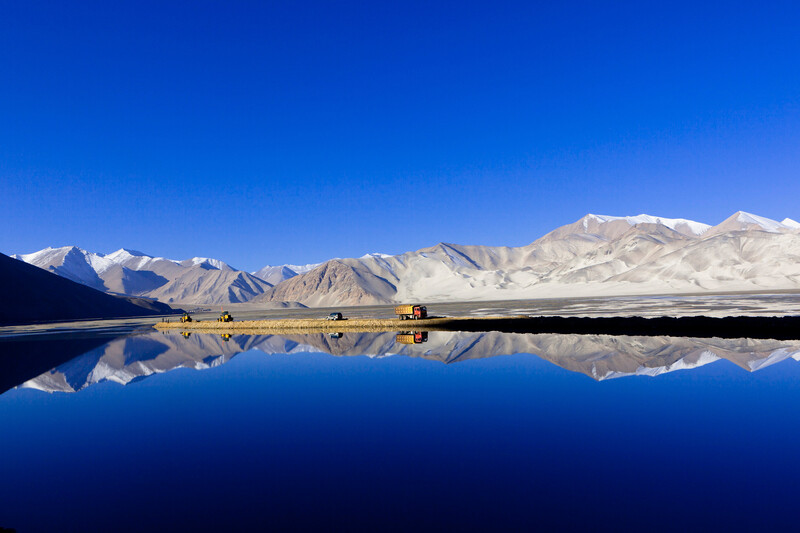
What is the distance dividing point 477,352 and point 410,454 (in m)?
17.4

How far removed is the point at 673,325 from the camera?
33688 millimetres

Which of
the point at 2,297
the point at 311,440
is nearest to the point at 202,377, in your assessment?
the point at 311,440

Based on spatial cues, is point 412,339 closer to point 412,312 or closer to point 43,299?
point 412,312

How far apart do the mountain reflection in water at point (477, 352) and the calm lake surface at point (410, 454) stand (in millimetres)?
467

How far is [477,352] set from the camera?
88.6ft

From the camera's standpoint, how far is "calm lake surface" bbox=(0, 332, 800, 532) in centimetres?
752

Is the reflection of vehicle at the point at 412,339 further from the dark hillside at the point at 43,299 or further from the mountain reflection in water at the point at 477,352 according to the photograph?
the dark hillside at the point at 43,299

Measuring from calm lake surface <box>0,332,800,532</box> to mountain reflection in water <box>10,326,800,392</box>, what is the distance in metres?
0.47

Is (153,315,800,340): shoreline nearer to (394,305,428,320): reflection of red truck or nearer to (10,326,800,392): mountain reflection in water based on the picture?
(394,305,428,320): reflection of red truck

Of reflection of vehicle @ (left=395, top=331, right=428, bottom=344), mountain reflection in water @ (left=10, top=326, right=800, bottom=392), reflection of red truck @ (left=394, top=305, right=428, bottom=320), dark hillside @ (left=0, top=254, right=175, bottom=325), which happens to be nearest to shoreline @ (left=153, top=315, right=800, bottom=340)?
reflection of red truck @ (left=394, top=305, right=428, bottom=320)

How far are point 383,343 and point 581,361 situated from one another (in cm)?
1628

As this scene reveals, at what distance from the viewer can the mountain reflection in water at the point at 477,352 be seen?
21.0 meters

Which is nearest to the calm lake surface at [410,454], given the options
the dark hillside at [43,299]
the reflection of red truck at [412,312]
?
the reflection of red truck at [412,312]

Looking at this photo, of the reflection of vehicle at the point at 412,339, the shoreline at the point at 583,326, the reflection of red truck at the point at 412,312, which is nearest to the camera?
the shoreline at the point at 583,326
